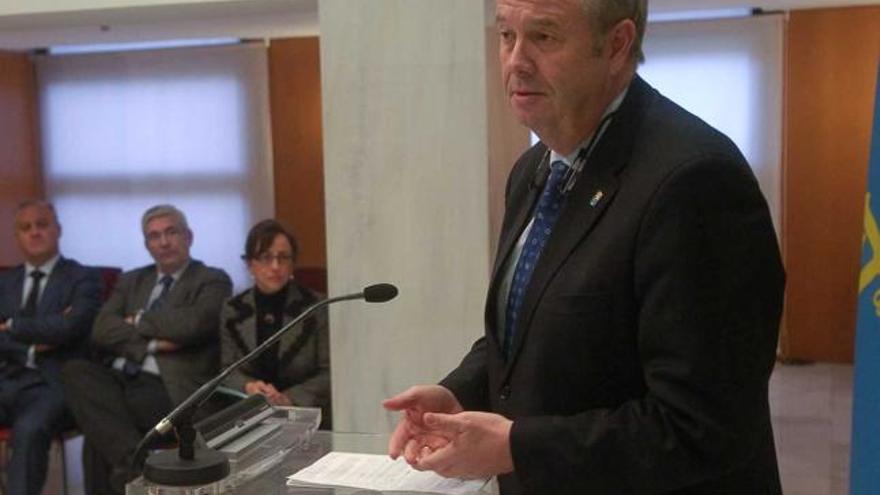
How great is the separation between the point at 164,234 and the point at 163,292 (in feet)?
0.83

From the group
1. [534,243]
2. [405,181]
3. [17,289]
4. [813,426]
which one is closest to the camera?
[534,243]

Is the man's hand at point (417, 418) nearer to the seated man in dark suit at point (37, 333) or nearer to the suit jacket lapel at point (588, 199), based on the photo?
the suit jacket lapel at point (588, 199)

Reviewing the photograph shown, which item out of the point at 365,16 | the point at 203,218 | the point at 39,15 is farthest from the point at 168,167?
the point at 365,16

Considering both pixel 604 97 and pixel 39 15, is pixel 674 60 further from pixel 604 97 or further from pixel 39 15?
pixel 604 97

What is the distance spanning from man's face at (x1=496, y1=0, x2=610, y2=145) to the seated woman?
101 inches

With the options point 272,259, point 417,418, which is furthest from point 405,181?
point 417,418

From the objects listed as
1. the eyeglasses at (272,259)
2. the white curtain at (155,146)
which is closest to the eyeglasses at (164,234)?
the eyeglasses at (272,259)

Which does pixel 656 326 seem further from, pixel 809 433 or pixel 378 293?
pixel 809 433

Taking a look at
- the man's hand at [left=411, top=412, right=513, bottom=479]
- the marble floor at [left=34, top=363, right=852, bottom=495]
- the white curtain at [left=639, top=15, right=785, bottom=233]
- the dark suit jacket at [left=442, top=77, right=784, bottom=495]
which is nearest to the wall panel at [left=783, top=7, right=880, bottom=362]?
the white curtain at [left=639, top=15, right=785, bottom=233]

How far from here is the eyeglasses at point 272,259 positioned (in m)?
4.14

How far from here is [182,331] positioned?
4.23m

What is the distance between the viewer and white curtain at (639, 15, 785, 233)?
6.53 m

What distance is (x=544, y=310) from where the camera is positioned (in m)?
1.41

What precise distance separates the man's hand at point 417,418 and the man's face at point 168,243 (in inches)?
123
